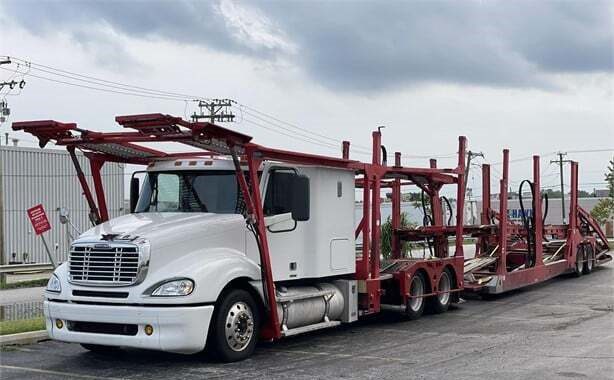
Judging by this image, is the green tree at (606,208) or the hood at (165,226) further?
the green tree at (606,208)

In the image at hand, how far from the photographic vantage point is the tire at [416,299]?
12797 millimetres

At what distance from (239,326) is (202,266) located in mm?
898

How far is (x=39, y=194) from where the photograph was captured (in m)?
37.5

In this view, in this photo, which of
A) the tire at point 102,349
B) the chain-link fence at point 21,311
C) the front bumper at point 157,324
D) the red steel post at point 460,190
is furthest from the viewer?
the red steel post at point 460,190

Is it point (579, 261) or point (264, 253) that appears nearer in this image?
point (264, 253)

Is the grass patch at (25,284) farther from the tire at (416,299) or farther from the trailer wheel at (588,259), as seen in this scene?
the trailer wheel at (588,259)

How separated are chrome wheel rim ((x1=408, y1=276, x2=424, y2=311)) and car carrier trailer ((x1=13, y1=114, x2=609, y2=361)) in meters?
0.03

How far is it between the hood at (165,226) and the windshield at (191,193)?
203mm

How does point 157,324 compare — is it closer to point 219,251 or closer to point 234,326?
point 234,326

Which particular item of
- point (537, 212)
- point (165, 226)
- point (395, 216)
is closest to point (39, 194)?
point (395, 216)

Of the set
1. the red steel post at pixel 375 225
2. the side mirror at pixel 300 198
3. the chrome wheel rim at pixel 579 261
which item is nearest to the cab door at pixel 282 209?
the side mirror at pixel 300 198

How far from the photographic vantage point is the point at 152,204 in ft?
34.1

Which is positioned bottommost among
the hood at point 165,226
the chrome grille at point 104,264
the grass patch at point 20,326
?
the grass patch at point 20,326

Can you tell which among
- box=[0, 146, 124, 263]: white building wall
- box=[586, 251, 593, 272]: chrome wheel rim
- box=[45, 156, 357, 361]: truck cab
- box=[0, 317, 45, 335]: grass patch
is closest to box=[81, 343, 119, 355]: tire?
box=[45, 156, 357, 361]: truck cab
